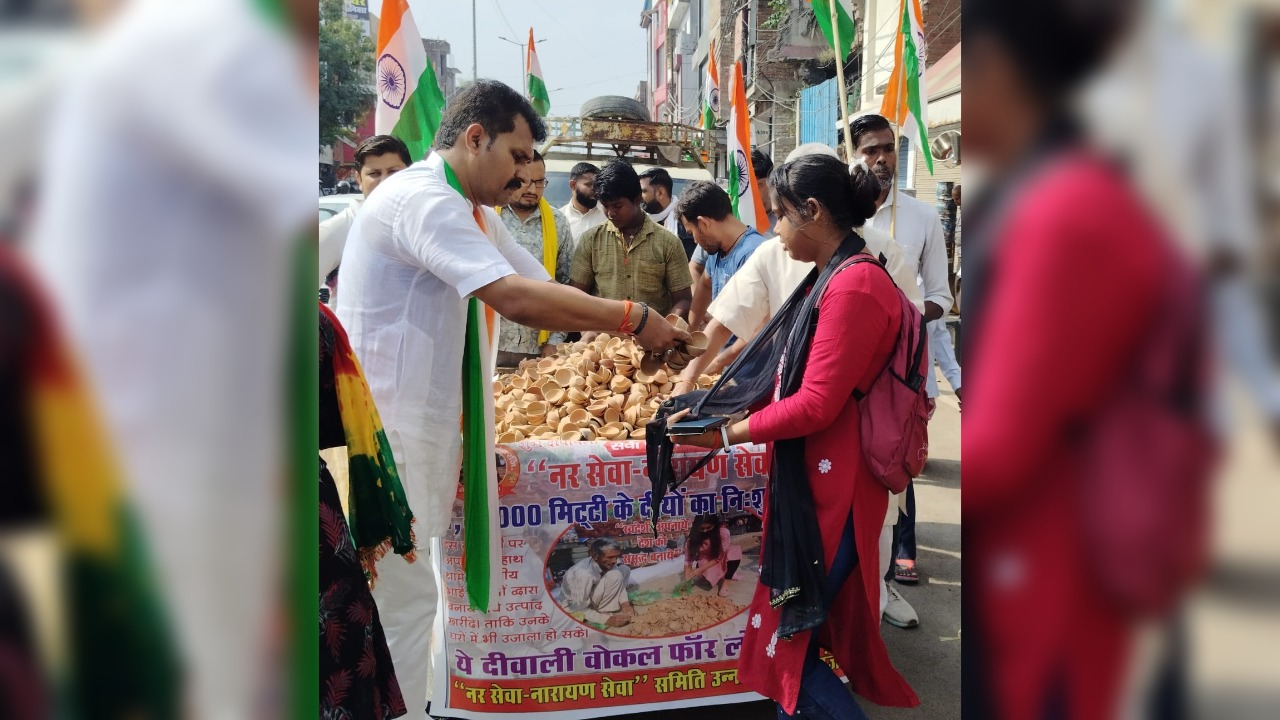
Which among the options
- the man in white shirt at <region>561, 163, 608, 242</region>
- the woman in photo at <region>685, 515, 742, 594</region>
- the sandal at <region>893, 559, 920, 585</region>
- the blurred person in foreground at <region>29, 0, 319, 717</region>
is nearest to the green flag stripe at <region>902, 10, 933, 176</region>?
the sandal at <region>893, 559, 920, 585</region>

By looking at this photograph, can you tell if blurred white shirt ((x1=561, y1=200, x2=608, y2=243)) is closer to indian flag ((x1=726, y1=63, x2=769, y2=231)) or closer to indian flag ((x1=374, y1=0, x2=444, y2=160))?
indian flag ((x1=726, y1=63, x2=769, y2=231))

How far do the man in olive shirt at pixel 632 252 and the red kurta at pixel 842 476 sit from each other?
108 inches

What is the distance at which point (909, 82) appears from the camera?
435cm

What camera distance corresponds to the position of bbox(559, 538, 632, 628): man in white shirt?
8.25ft

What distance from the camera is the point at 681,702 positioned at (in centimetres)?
262

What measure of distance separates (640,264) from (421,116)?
1.37 metres

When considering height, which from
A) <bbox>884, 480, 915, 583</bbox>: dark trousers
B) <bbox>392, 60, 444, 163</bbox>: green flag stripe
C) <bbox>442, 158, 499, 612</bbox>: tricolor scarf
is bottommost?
<bbox>884, 480, 915, 583</bbox>: dark trousers

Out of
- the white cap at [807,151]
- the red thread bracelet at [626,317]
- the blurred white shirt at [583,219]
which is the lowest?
the red thread bracelet at [626,317]

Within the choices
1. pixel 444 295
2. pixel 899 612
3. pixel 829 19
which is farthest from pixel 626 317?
pixel 829 19

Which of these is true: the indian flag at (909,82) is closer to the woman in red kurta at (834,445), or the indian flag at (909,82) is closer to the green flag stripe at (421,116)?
the green flag stripe at (421,116)

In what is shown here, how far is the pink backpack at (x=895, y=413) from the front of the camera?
1.88 m

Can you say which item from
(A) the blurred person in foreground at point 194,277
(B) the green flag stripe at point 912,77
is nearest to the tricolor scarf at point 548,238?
(B) the green flag stripe at point 912,77

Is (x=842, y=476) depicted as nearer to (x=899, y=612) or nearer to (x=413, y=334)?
(x=413, y=334)

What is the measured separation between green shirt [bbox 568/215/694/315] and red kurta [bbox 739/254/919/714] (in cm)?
284
